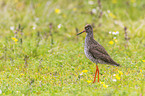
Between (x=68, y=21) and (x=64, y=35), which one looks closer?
(x=64, y=35)

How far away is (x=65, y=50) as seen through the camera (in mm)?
7277

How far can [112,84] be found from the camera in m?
5.32

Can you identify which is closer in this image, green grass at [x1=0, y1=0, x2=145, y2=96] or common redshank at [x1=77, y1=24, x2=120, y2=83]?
green grass at [x1=0, y1=0, x2=145, y2=96]

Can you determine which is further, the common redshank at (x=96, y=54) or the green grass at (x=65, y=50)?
the common redshank at (x=96, y=54)

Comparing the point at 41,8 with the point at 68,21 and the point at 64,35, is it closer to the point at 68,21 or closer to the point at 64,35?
the point at 68,21

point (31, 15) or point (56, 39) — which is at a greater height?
point (31, 15)

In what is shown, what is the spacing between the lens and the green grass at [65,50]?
521cm

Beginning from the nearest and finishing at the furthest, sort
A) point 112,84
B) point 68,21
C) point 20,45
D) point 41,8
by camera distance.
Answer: point 112,84
point 20,45
point 68,21
point 41,8

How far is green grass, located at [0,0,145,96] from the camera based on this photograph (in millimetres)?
5211

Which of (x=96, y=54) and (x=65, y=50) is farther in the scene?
(x=65, y=50)

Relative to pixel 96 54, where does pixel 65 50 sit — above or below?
above

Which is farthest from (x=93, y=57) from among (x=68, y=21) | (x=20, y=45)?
(x=68, y=21)

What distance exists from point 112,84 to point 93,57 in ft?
2.41

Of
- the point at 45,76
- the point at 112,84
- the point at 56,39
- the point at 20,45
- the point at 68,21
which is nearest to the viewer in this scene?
the point at 112,84
